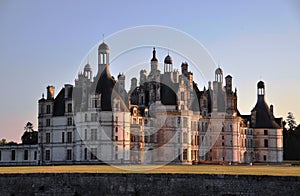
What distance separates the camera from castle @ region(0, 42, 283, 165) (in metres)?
61.7

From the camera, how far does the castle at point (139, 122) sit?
6169 cm

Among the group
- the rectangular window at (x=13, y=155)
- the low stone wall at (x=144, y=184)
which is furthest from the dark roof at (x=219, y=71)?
the low stone wall at (x=144, y=184)

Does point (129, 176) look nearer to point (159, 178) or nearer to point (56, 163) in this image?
point (159, 178)

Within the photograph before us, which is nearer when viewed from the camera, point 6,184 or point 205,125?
point 6,184

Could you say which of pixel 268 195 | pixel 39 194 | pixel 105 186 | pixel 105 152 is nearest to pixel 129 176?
pixel 105 186

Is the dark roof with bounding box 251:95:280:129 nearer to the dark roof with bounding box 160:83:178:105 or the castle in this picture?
the castle

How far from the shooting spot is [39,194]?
3734 cm

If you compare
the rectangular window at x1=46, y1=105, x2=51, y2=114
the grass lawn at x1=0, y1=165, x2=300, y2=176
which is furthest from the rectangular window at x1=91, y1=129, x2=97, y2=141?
the grass lawn at x1=0, y1=165, x2=300, y2=176

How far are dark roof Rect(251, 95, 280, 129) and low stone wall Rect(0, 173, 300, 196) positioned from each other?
4842 cm

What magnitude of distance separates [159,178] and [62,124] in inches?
1248

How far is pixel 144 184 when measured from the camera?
35.3 metres

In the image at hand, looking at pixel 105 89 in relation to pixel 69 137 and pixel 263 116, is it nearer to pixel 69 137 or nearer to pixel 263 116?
pixel 69 137

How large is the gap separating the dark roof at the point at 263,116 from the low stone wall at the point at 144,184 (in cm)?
4842

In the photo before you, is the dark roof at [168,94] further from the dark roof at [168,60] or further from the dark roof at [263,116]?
the dark roof at [263,116]
